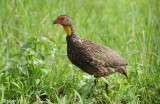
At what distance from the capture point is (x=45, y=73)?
392 cm

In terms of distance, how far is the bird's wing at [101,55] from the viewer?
163 inches

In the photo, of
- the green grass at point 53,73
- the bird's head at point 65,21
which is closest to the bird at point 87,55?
the bird's head at point 65,21

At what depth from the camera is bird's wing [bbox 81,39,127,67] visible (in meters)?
4.15

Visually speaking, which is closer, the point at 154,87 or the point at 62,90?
the point at 62,90

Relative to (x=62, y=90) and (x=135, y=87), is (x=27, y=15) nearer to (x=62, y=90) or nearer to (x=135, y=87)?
(x=62, y=90)

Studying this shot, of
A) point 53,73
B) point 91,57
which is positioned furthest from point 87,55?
point 53,73

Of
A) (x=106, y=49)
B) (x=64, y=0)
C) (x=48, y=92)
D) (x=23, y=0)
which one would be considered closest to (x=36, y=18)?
(x=23, y=0)

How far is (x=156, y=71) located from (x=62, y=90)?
172cm

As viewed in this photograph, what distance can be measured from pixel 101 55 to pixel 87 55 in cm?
29

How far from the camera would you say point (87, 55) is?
161 inches

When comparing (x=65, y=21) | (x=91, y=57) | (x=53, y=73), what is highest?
(x=65, y=21)

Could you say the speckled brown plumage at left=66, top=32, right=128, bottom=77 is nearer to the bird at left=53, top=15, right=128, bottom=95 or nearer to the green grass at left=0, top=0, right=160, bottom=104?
the bird at left=53, top=15, right=128, bottom=95

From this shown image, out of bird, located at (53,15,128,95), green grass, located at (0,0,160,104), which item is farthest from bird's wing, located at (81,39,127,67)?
green grass, located at (0,0,160,104)

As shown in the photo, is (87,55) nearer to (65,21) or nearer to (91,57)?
(91,57)
